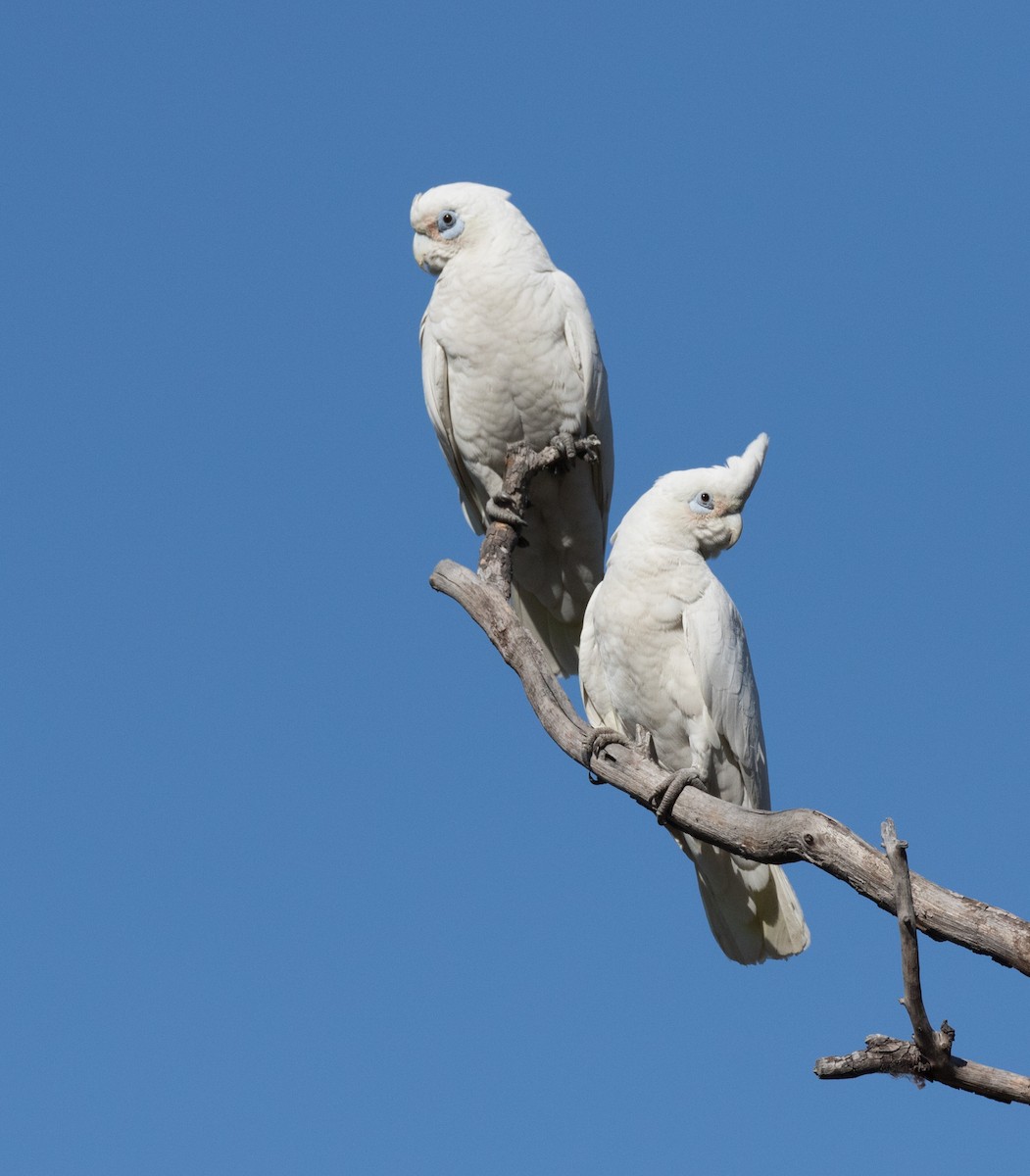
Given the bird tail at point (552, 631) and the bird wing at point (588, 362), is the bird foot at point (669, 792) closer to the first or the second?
the bird tail at point (552, 631)

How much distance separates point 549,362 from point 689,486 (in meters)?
2.04

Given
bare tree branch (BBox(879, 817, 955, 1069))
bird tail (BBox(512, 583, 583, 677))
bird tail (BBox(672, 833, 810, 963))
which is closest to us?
bare tree branch (BBox(879, 817, 955, 1069))

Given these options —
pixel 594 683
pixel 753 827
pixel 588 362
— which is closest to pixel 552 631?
pixel 588 362

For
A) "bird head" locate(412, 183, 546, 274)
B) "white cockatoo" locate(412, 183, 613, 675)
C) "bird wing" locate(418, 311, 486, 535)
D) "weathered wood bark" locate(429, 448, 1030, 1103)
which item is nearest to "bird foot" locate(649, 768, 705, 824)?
"weathered wood bark" locate(429, 448, 1030, 1103)

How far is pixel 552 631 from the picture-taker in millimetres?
9281

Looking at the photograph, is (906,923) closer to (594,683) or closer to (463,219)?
(594,683)

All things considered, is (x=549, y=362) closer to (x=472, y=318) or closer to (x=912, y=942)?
(x=472, y=318)

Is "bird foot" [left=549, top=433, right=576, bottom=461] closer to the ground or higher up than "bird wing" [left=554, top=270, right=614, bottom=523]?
closer to the ground

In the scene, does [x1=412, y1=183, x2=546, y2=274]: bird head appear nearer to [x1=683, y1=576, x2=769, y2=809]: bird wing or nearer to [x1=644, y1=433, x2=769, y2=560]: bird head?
[x1=644, y1=433, x2=769, y2=560]: bird head

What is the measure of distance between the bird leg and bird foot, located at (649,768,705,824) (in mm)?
2495

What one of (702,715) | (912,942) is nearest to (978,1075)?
(912,942)

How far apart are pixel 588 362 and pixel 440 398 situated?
972 mm

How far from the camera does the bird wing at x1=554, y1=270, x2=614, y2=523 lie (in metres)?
8.63

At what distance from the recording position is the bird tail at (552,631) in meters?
9.14
